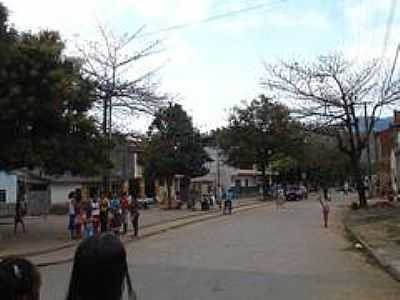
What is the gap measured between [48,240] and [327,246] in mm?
9333

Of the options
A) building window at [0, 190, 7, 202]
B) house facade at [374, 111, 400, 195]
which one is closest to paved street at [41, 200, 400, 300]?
building window at [0, 190, 7, 202]

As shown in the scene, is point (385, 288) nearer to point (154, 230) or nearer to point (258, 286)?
point (258, 286)

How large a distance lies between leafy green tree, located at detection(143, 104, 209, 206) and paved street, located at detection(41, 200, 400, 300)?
33366mm

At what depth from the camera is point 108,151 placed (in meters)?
29.2

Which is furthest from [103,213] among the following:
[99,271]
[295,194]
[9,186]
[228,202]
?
[295,194]

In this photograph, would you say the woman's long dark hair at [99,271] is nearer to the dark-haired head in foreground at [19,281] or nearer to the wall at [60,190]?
the dark-haired head in foreground at [19,281]

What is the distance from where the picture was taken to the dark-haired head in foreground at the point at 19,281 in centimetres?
315

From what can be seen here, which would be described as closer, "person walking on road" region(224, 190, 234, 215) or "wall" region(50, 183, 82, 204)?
"person walking on road" region(224, 190, 234, 215)

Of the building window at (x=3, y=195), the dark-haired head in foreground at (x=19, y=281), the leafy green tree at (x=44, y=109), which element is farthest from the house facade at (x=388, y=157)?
the dark-haired head in foreground at (x=19, y=281)

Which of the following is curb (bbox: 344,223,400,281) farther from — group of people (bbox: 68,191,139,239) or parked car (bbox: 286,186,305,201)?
parked car (bbox: 286,186,305,201)

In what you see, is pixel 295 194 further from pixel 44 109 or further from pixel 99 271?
pixel 99 271

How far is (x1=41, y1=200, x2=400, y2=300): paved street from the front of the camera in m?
13.2

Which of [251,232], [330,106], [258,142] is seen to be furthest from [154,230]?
[258,142]

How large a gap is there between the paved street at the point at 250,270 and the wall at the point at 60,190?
38.7 m
